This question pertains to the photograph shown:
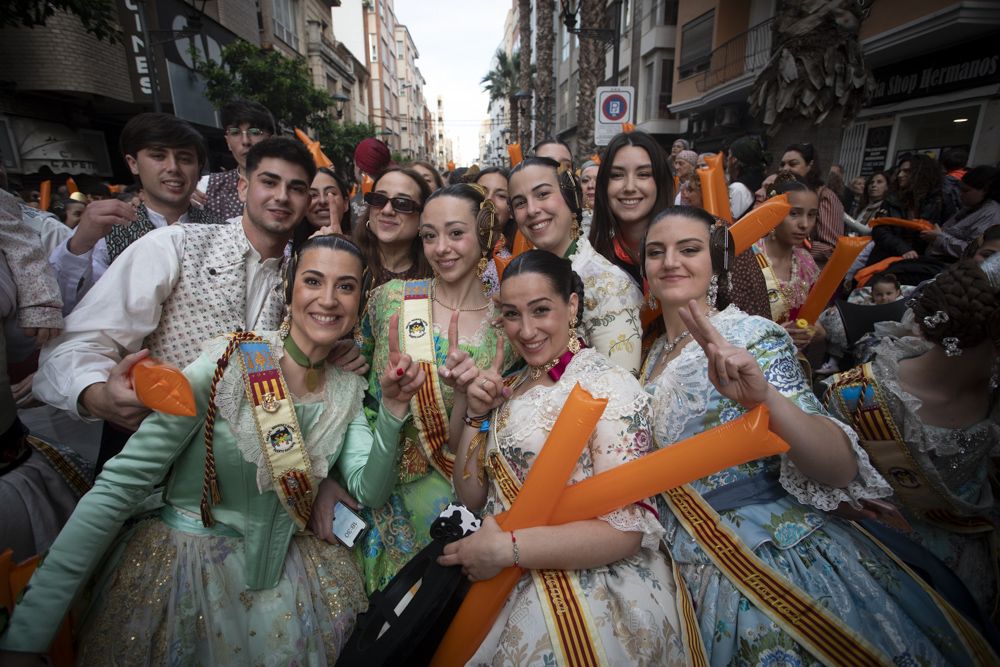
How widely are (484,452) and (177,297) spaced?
1.67 meters

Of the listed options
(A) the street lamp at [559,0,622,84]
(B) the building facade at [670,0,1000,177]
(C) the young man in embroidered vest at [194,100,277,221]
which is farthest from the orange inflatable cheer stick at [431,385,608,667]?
(A) the street lamp at [559,0,622,84]

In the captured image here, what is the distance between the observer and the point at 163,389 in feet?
4.92

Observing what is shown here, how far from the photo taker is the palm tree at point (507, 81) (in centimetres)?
3206

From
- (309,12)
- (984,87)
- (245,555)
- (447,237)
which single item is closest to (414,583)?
(245,555)

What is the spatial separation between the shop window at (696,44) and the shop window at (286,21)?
1792cm

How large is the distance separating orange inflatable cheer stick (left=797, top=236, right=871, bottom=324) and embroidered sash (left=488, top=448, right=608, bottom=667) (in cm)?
240

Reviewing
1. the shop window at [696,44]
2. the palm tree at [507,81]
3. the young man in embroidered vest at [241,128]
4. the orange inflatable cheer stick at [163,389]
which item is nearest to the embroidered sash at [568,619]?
the orange inflatable cheer stick at [163,389]

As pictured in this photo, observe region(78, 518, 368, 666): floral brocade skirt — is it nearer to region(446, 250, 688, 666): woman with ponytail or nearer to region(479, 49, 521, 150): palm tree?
region(446, 250, 688, 666): woman with ponytail

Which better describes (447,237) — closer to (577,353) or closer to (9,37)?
(577,353)

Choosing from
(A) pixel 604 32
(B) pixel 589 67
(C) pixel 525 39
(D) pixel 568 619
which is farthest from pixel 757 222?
(C) pixel 525 39

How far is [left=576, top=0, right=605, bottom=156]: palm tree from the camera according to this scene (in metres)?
9.78

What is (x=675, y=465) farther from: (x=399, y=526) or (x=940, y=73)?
(x=940, y=73)

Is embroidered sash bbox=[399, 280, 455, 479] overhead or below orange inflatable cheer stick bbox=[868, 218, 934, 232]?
below

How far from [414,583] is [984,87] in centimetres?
1263
